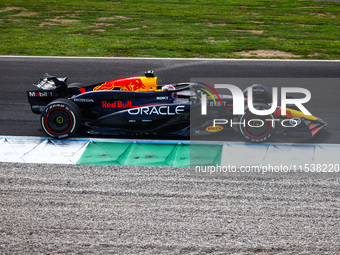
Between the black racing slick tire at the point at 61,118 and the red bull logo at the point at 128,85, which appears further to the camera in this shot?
the red bull logo at the point at 128,85

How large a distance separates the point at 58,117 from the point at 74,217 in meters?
3.09

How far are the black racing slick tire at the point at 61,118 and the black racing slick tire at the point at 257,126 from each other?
3.07m

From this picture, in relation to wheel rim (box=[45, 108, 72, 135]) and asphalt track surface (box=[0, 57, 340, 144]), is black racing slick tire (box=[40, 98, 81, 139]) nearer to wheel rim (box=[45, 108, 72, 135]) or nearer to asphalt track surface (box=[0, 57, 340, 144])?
wheel rim (box=[45, 108, 72, 135])

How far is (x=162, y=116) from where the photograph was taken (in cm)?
865

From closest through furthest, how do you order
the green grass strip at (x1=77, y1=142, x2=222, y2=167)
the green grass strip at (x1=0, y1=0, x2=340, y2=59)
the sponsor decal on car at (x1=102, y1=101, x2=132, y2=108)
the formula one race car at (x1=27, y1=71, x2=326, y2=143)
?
the green grass strip at (x1=77, y1=142, x2=222, y2=167) → the formula one race car at (x1=27, y1=71, x2=326, y2=143) → the sponsor decal on car at (x1=102, y1=101, x2=132, y2=108) → the green grass strip at (x1=0, y1=0, x2=340, y2=59)

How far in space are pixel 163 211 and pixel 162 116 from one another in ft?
9.06

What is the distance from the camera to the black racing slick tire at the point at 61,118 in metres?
8.62

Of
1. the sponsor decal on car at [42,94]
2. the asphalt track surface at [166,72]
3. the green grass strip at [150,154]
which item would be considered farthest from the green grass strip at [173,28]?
the green grass strip at [150,154]

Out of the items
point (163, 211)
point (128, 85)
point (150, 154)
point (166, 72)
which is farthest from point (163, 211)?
point (166, 72)

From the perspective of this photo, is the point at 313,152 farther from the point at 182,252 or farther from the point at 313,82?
the point at 313,82

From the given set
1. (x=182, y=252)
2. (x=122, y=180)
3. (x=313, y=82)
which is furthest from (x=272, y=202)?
(x=313, y=82)

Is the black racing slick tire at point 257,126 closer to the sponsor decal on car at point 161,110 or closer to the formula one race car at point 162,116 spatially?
the formula one race car at point 162,116

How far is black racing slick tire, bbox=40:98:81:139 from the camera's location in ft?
28.3

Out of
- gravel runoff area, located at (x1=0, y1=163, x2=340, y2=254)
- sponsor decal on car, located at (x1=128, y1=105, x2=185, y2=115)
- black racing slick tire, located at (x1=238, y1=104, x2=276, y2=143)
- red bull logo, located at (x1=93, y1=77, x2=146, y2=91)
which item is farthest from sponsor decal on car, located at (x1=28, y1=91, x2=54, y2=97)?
black racing slick tire, located at (x1=238, y1=104, x2=276, y2=143)
